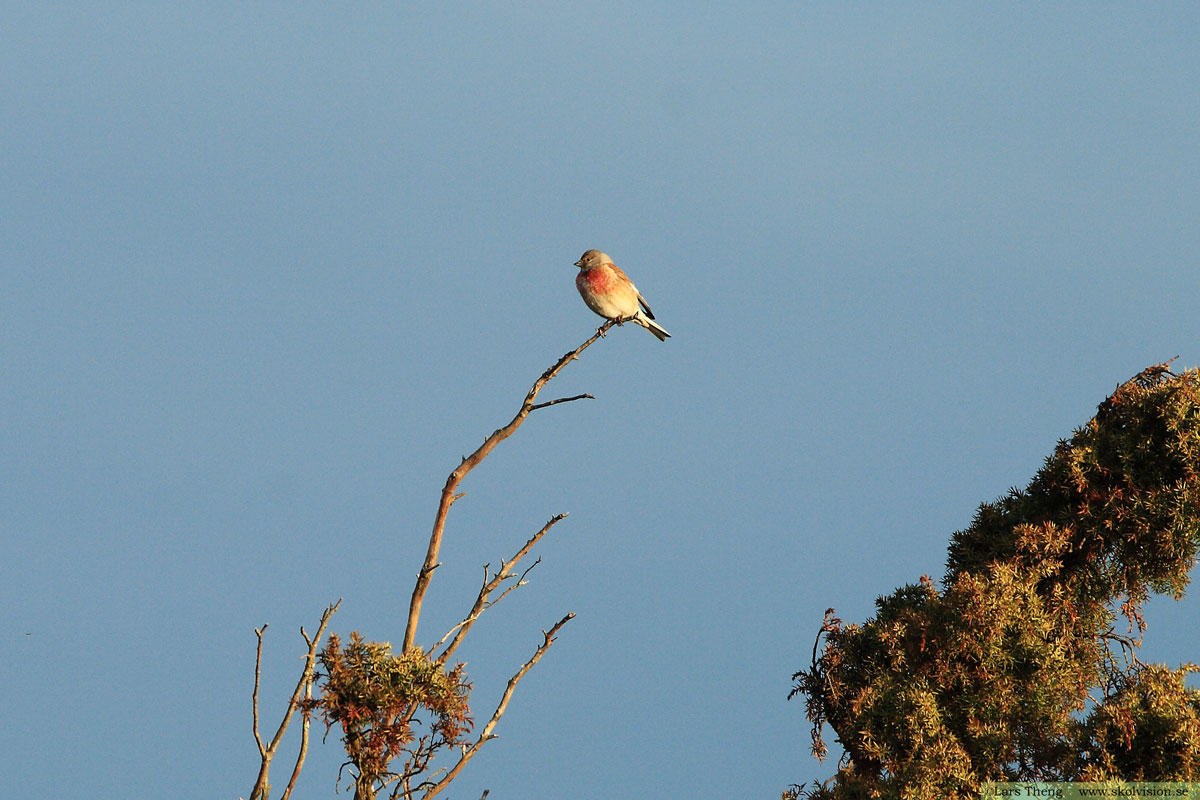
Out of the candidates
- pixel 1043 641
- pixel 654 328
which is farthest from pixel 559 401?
pixel 654 328

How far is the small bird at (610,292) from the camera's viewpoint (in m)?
12.1

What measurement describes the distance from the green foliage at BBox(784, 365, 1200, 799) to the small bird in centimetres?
509

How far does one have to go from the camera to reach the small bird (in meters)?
12.1

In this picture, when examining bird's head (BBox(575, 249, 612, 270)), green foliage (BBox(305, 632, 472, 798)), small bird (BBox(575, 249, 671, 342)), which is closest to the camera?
green foliage (BBox(305, 632, 472, 798))

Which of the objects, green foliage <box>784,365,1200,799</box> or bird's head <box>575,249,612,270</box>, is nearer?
green foliage <box>784,365,1200,799</box>

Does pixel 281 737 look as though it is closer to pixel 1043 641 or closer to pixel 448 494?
pixel 448 494

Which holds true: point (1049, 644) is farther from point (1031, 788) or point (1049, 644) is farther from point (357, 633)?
point (357, 633)

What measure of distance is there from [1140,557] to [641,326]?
20.1 ft

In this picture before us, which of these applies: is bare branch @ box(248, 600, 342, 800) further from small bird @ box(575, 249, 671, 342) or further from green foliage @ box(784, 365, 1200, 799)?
small bird @ box(575, 249, 671, 342)

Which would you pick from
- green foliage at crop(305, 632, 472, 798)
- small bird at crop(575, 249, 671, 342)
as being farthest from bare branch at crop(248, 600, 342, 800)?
small bird at crop(575, 249, 671, 342)

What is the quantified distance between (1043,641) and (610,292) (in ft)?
20.6

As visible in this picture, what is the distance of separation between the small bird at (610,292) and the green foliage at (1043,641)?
16.7ft

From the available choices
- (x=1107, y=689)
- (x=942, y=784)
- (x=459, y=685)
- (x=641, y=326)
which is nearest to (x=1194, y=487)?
(x=1107, y=689)

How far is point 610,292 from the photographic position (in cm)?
1205
